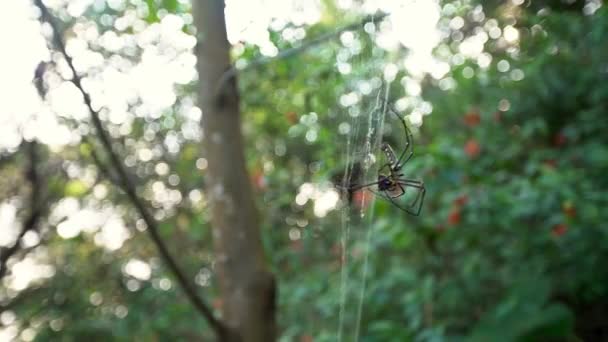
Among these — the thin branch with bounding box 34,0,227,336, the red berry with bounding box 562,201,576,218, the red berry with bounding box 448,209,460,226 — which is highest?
the red berry with bounding box 448,209,460,226

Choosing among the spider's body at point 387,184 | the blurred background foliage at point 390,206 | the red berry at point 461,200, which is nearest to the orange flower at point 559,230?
the blurred background foliage at point 390,206

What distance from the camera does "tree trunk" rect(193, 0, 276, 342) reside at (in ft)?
7.88

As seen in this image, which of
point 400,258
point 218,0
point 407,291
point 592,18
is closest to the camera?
point 218,0

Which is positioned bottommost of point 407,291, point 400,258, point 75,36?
point 407,291

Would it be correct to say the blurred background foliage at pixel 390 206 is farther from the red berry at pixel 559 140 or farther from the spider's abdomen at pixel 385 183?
the spider's abdomen at pixel 385 183

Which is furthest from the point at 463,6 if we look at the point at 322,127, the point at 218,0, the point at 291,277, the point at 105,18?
the point at 291,277

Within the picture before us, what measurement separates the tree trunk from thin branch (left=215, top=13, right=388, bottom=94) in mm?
17

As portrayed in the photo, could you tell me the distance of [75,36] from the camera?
280 centimetres

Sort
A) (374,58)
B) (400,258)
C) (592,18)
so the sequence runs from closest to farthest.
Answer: (374,58)
(592,18)
(400,258)

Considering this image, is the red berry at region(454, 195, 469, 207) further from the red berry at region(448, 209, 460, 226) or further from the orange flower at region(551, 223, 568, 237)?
the orange flower at region(551, 223, 568, 237)

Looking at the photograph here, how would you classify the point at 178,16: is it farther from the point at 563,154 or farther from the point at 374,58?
the point at 563,154

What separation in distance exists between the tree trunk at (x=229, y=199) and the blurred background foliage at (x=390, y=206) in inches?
5.1

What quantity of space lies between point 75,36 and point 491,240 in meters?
2.09

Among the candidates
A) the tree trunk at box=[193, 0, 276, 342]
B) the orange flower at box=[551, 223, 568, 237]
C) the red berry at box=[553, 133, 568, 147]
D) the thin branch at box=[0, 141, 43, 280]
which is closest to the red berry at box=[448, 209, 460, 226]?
the orange flower at box=[551, 223, 568, 237]
